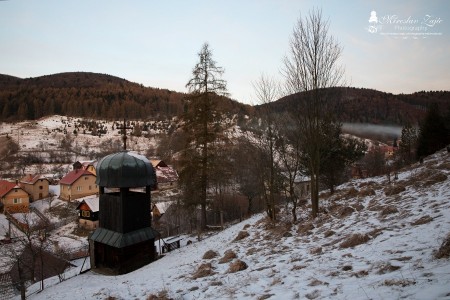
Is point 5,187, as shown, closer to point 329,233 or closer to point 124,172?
point 124,172

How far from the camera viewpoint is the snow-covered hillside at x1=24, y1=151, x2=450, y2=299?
479cm

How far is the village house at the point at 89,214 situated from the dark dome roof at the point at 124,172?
22188 mm

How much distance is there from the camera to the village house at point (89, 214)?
1330 inches

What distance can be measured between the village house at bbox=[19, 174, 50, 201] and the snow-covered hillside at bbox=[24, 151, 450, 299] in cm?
4175

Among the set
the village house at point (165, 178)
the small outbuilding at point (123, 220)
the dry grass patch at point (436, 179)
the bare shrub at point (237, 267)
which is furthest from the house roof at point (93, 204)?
the dry grass patch at point (436, 179)

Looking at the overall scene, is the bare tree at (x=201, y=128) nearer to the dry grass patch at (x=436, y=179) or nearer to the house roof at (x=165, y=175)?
the dry grass patch at (x=436, y=179)

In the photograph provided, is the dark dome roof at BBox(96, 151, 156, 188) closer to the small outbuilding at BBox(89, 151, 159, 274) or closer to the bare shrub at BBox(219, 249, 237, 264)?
the small outbuilding at BBox(89, 151, 159, 274)

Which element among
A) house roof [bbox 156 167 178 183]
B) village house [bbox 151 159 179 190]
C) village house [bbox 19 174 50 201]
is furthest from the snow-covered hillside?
village house [bbox 19 174 50 201]

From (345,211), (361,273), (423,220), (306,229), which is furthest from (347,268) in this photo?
(345,211)

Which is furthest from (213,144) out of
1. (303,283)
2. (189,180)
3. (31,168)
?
(31,168)

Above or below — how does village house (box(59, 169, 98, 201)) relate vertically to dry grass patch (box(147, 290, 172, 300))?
below

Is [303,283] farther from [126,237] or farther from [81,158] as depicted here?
[81,158]

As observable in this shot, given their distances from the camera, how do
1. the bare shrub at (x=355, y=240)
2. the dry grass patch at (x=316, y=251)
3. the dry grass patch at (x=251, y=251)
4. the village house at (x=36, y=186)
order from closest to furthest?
the bare shrub at (x=355, y=240), the dry grass patch at (x=316, y=251), the dry grass patch at (x=251, y=251), the village house at (x=36, y=186)

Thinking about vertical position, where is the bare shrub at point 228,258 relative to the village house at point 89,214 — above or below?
above
